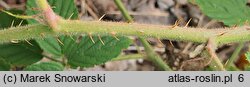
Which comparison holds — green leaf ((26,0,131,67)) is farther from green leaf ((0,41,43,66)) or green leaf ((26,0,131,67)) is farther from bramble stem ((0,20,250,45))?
bramble stem ((0,20,250,45))

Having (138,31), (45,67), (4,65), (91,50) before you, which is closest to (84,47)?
(91,50)

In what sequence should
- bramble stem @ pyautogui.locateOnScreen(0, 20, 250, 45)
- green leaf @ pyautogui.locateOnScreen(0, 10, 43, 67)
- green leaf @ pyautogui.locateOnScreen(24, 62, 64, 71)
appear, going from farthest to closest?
green leaf @ pyautogui.locateOnScreen(0, 10, 43, 67), green leaf @ pyautogui.locateOnScreen(24, 62, 64, 71), bramble stem @ pyautogui.locateOnScreen(0, 20, 250, 45)

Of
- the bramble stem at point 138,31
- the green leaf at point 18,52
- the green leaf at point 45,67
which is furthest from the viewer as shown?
the green leaf at point 18,52

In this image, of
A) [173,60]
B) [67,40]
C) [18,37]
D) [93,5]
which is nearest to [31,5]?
[67,40]

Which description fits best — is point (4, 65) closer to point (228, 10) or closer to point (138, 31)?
point (138, 31)

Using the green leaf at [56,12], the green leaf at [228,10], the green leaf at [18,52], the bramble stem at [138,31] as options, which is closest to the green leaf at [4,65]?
the green leaf at [18,52]

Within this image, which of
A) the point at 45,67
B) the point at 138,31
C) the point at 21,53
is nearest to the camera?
the point at 138,31

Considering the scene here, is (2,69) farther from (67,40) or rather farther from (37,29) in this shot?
(37,29)

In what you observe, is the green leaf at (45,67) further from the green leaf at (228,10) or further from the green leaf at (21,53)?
the green leaf at (228,10)

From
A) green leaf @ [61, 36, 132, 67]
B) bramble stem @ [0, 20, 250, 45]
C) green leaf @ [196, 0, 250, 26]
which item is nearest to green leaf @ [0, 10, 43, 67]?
green leaf @ [61, 36, 132, 67]
